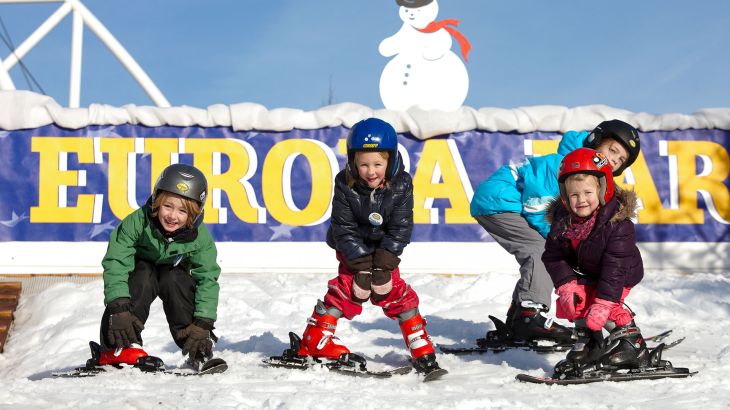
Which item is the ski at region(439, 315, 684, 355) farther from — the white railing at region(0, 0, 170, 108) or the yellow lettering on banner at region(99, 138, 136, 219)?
the white railing at region(0, 0, 170, 108)

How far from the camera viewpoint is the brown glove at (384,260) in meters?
4.22

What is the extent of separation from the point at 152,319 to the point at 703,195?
7.15 m

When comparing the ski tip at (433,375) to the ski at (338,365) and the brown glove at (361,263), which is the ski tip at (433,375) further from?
the brown glove at (361,263)

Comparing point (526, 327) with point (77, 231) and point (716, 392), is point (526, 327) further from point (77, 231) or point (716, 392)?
point (77, 231)

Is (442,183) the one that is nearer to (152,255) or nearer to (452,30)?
(452,30)

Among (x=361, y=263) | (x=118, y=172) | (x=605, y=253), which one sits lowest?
(x=361, y=263)

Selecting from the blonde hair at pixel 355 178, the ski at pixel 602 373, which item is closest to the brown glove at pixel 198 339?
the blonde hair at pixel 355 178

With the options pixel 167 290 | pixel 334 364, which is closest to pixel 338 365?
pixel 334 364

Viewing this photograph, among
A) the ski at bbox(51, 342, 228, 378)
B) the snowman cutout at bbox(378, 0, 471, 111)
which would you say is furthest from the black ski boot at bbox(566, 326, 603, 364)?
the snowman cutout at bbox(378, 0, 471, 111)

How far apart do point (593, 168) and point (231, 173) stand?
6.16 metres

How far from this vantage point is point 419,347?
4.26 metres

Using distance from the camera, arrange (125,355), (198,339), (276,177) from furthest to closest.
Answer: (276,177)
(198,339)
(125,355)

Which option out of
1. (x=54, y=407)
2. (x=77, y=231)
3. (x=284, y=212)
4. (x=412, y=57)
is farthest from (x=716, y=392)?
(x=412, y=57)

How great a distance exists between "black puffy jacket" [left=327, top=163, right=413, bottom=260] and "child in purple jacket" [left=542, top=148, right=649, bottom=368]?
86 centimetres
